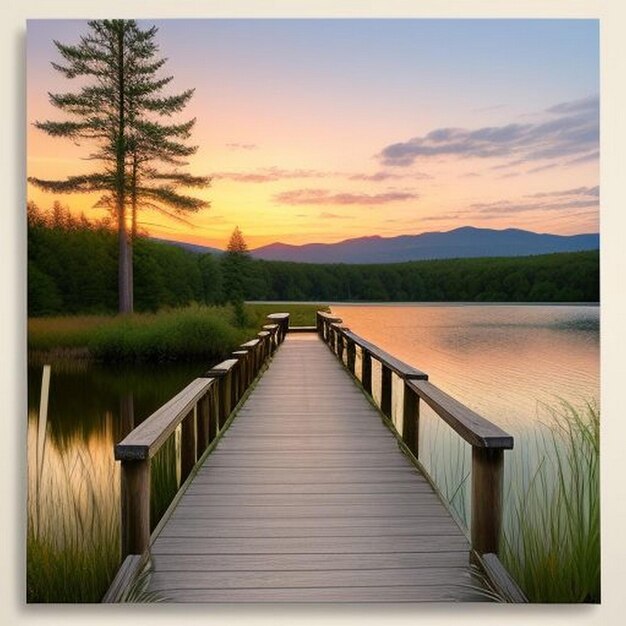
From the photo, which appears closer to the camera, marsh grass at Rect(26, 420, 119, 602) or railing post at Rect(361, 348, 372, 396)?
marsh grass at Rect(26, 420, 119, 602)

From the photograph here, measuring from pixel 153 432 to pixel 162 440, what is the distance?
0.06 meters

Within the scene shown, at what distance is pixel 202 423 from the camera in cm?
406

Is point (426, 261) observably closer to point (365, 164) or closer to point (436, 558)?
point (365, 164)

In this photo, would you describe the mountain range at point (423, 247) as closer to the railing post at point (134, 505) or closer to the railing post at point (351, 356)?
the railing post at point (134, 505)

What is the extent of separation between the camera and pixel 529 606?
9.91 feet

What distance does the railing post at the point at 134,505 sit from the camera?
2533 millimetres

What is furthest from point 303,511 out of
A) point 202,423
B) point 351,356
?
point 351,356

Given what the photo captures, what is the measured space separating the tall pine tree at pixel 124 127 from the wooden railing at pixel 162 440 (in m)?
0.72

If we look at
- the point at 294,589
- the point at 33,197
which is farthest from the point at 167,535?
the point at 33,197

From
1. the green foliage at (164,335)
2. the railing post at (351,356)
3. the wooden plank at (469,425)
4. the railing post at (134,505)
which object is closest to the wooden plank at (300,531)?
the railing post at (134,505)

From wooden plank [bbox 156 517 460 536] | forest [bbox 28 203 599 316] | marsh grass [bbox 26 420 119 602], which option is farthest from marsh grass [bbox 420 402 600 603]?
marsh grass [bbox 26 420 119 602]

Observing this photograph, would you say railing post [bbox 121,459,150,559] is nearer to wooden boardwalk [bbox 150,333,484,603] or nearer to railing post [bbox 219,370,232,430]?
wooden boardwalk [bbox 150,333,484,603]

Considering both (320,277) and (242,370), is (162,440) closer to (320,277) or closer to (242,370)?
(320,277)

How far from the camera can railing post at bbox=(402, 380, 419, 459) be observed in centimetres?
402
